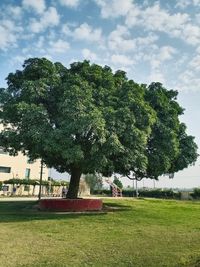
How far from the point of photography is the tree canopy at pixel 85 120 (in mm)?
24672

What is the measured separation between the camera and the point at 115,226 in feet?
66.3

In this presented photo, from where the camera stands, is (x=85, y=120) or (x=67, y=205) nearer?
(x=85, y=120)

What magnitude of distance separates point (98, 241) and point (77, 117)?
34.4 feet

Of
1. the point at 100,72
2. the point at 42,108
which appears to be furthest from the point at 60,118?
the point at 100,72

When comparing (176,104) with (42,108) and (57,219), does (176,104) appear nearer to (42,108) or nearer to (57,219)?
(42,108)

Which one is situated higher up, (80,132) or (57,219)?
(80,132)

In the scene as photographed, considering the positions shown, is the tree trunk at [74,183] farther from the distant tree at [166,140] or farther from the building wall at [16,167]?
the building wall at [16,167]

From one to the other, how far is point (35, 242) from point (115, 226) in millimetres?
5874

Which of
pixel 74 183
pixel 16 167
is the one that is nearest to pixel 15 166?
pixel 16 167

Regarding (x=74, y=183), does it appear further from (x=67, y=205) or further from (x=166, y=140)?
(x=166, y=140)

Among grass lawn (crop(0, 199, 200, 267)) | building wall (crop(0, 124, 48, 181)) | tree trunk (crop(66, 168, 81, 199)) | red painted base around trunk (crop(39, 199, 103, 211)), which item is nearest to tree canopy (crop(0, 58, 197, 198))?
tree trunk (crop(66, 168, 81, 199))

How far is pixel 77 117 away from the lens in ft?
80.7

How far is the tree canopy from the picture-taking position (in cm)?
2467

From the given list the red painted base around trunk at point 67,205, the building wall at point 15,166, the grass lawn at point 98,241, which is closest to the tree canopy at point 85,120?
the red painted base around trunk at point 67,205
